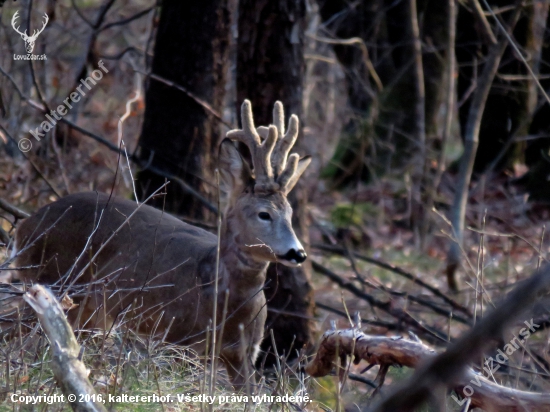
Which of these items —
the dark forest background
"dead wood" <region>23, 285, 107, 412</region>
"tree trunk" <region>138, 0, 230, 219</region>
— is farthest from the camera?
"tree trunk" <region>138, 0, 230, 219</region>

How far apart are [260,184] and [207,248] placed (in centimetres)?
60

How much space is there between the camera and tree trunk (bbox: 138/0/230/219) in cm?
771

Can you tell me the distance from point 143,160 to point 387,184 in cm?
734

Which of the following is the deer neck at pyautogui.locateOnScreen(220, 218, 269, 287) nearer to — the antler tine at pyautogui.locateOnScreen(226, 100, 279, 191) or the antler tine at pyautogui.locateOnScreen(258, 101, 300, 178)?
the antler tine at pyautogui.locateOnScreen(226, 100, 279, 191)

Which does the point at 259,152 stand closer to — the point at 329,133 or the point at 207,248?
the point at 207,248

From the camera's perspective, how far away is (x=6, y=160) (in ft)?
29.0

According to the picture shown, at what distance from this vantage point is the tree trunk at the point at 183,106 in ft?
25.3

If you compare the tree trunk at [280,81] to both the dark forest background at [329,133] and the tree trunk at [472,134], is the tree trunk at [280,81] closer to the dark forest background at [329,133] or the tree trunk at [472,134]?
the dark forest background at [329,133]

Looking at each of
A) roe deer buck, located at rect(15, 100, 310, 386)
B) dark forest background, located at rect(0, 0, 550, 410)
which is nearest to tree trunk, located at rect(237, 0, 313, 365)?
dark forest background, located at rect(0, 0, 550, 410)

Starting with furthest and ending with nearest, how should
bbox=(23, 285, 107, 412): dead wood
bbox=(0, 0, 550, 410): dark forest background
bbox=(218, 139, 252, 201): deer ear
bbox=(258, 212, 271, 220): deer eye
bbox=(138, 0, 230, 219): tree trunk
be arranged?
1. bbox=(138, 0, 230, 219): tree trunk
2. bbox=(0, 0, 550, 410): dark forest background
3. bbox=(218, 139, 252, 201): deer ear
4. bbox=(258, 212, 271, 220): deer eye
5. bbox=(23, 285, 107, 412): dead wood

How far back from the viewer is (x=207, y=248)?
555 cm

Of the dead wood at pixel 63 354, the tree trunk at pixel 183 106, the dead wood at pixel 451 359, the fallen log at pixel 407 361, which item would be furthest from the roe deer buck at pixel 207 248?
the dead wood at pixel 63 354

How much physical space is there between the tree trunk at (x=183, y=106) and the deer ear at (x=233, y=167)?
6.79 feet

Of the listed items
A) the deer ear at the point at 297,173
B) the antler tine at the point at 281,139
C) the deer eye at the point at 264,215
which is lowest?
the deer eye at the point at 264,215
